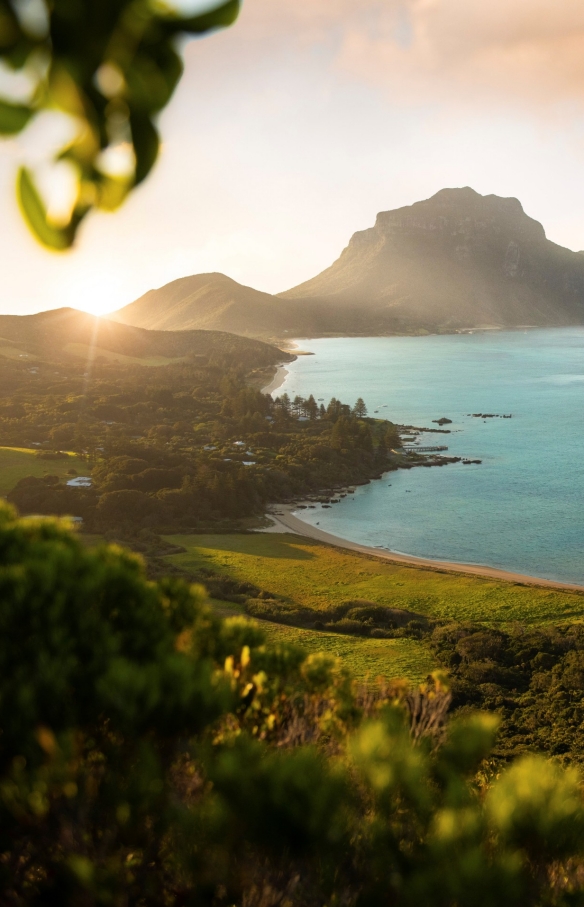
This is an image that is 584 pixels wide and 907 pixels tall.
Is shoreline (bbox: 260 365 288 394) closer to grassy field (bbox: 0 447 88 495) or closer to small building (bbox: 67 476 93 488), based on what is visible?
grassy field (bbox: 0 447 88 495)

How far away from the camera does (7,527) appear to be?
764cm

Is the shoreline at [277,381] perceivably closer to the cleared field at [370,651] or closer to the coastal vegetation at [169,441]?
the coastal vegetation at [169,441]

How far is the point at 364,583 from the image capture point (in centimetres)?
4100

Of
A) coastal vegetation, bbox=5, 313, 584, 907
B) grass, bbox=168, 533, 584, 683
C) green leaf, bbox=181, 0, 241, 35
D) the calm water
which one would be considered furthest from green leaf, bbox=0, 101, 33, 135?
the calm water

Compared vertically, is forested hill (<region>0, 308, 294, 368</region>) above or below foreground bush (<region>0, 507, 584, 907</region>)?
above

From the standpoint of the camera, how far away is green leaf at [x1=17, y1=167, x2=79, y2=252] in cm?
70

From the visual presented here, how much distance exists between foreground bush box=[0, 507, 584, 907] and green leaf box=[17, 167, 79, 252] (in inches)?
175

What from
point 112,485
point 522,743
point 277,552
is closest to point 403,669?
point 522,743

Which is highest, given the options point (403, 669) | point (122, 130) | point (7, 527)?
point (122, 130)

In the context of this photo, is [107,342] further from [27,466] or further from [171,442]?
[27,466]

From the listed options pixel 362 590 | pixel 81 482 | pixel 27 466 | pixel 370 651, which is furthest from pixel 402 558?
pixel 27 466

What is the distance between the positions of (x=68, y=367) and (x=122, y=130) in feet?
395

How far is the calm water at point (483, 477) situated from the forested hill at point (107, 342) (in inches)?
916

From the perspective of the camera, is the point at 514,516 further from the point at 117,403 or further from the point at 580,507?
the point at 117,403
